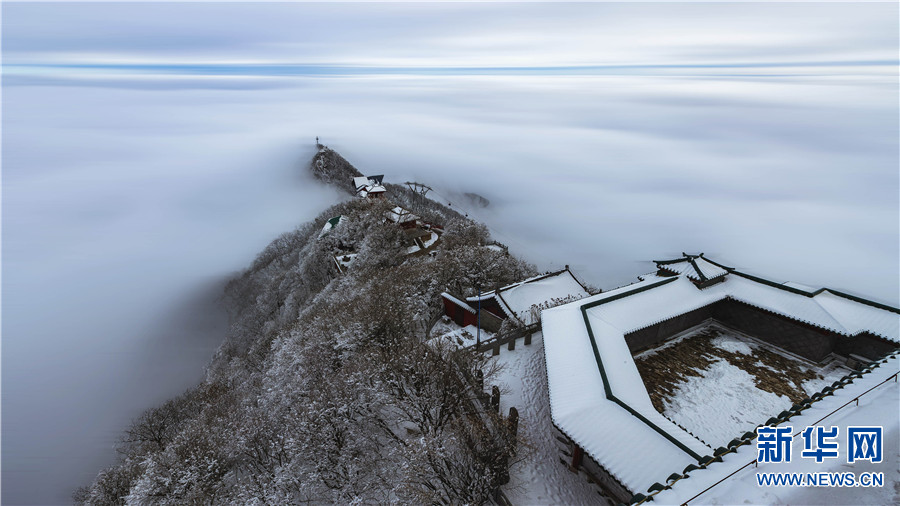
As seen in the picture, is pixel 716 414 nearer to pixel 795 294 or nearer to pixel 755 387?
pixel 755 387

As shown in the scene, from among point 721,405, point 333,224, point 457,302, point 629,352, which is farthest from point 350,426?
point 333,224

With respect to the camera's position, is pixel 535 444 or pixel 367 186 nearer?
pixel 535 444

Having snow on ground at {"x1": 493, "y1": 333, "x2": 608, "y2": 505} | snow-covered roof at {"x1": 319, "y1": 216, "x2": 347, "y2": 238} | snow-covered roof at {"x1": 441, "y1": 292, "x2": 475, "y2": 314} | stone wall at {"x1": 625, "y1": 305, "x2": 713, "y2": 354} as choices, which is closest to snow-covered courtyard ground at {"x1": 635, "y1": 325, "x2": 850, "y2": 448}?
stone wall at {"x1": 625, "y1": 305, "x2": 713, "y2": 354}

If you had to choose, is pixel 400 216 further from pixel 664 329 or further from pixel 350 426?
pixel 664 329

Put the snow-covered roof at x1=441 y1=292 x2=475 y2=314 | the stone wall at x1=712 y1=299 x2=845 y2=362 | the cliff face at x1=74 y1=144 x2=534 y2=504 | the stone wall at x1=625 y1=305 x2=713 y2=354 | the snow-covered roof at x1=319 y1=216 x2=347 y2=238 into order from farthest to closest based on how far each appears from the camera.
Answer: the snow-covered roof at x1=319 y1=216 x2=347 y2=238 < the snow-covered roof at x1=441 y1=292 x2=475 y2=314 < the stone wall at x1=625 y1=305 x2=713 y2=354 < the stone wall at x1=712 y1=299 x2=845 y2=362 < the cliff face at x1=74 y1=144 x2=534 y2=504

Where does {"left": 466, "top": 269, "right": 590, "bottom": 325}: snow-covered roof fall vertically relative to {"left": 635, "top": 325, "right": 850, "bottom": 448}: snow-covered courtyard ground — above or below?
above

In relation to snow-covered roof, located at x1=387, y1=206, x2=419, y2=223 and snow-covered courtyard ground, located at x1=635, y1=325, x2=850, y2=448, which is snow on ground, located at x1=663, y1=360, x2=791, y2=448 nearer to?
snow-covered courtyard ground, located at x1=635, y1=325, x2=850, y2=448
